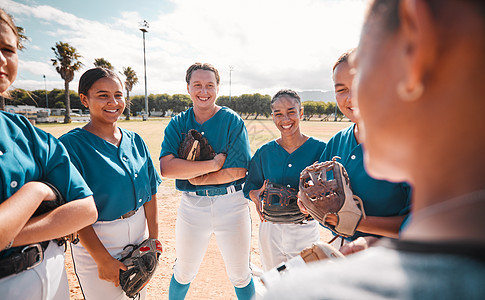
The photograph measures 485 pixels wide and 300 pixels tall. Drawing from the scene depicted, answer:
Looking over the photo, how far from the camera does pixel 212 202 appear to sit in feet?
9.47

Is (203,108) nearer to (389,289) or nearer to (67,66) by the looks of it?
(389,289)

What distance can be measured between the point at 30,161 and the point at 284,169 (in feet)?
7.41

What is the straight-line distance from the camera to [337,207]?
188 cm

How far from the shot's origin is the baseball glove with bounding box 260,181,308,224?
255 cm

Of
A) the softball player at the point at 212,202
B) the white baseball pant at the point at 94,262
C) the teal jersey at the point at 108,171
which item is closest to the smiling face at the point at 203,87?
the softball player at the point at 212,202

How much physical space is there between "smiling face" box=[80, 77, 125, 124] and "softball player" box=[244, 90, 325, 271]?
1.67 meters

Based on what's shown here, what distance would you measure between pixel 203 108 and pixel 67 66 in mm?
39889

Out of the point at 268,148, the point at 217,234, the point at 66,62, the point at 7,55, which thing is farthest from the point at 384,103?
the point at 66,62

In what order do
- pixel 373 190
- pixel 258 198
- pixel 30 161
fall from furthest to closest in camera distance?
1. pixel 258 198
2. pixel 373 190
3. pixel 30 161

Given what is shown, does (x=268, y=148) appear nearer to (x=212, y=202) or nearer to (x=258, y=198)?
(x=258, y=198)

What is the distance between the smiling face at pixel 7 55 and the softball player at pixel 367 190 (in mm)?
2330

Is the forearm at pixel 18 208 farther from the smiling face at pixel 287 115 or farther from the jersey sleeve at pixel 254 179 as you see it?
the smiling face at pixel 287 115

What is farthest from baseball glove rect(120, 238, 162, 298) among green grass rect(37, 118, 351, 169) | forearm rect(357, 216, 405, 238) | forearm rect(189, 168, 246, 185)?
green grass rect(37, 118, 351, 169)

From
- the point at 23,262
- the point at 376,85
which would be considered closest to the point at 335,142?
the point at 376,85
